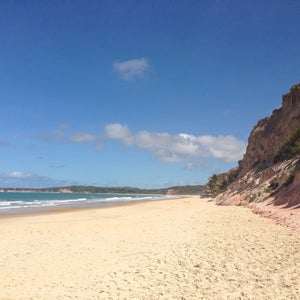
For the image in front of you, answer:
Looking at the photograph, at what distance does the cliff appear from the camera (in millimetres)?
18281

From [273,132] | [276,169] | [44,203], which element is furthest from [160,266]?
[44,203]

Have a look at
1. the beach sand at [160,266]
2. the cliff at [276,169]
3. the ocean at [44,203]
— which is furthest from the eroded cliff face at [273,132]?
the ocean at [44,203]

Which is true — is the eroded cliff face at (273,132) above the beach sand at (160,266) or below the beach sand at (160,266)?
above

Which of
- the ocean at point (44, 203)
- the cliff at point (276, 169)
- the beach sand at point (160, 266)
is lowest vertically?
the ocean at point (44, 203)

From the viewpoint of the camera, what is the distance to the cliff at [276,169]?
18281 millimetres

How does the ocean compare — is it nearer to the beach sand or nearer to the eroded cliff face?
the eroded cliff face

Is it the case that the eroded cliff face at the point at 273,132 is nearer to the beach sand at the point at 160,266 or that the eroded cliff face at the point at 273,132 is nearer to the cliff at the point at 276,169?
the cliff at the point at 276,169

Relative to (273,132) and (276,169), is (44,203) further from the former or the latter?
(276,169)

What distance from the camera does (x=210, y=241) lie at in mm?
11062

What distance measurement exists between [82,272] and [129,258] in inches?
62.4

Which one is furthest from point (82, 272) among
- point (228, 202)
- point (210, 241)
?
point (228, 202)

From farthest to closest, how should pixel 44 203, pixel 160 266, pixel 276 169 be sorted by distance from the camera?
pixel 44 203
pixel 276 169
pixel 160 266

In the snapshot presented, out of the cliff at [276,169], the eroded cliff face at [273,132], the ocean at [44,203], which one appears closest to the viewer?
the cliff at [276,169]

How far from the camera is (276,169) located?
28.3 meters
